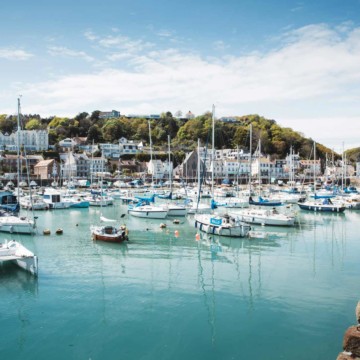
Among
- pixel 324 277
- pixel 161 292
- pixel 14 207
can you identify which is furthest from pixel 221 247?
pixel 14 207

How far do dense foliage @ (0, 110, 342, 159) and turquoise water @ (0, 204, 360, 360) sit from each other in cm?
10558

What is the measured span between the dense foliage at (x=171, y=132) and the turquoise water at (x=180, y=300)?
4157 inches

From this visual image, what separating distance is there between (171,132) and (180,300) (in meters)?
135

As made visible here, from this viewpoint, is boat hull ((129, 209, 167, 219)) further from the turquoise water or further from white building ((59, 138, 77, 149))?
white building ((59, 138, 77, 149))

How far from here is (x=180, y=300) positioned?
1761 cm

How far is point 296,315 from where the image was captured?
1597 centimetres

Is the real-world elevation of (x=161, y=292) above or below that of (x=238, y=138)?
below

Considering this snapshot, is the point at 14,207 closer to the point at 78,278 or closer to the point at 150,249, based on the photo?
the point at 150,249

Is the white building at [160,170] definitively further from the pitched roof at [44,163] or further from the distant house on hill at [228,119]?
the distant house on hill at [228,119]

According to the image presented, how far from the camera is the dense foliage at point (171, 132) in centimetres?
13850

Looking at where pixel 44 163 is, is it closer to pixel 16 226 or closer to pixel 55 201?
pixel 55 201

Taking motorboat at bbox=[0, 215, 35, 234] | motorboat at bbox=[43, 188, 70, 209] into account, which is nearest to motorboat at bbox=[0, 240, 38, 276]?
motorboat at bbox=[0, 215, 35, 234]

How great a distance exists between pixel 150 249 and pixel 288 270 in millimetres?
9725

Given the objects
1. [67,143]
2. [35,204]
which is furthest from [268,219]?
[67,143]
